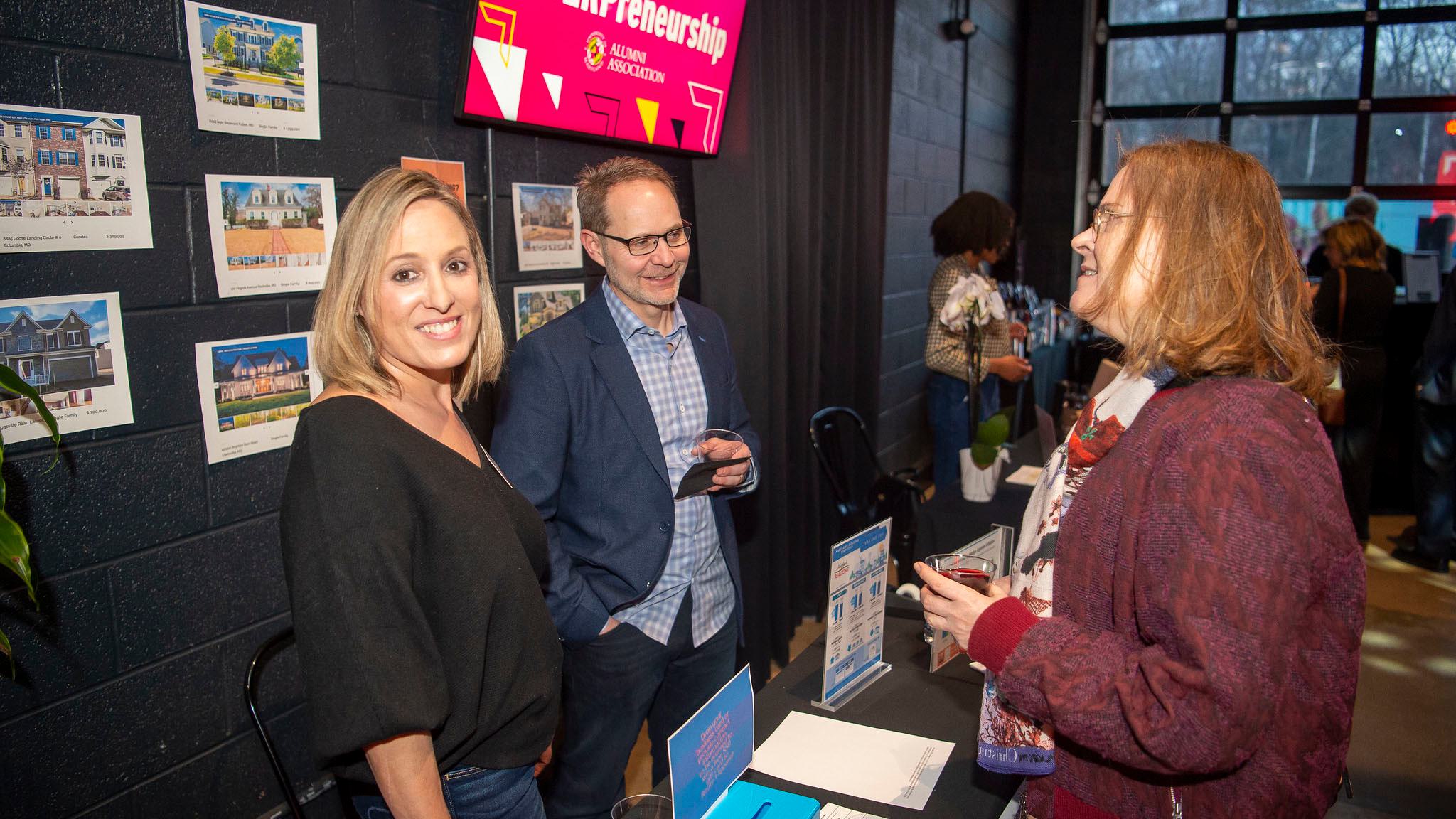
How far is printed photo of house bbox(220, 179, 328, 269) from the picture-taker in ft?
5.35

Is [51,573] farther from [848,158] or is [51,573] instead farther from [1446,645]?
[1446,645]

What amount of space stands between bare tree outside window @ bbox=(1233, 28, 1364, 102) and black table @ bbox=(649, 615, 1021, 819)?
264 inches

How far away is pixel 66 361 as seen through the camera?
4.66ft

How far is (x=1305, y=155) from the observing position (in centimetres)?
666

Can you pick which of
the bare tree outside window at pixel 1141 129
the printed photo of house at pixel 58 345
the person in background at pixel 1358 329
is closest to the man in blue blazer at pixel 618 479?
the printed photo of house at pixel 58 345

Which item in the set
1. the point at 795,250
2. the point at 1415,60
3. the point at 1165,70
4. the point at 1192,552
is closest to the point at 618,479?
the point at 1192,552

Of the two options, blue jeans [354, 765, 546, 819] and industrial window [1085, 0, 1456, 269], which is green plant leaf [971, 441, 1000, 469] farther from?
industrial window [1085, 0, 1456, 269]

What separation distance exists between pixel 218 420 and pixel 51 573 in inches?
13.9

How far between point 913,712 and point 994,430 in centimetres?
130

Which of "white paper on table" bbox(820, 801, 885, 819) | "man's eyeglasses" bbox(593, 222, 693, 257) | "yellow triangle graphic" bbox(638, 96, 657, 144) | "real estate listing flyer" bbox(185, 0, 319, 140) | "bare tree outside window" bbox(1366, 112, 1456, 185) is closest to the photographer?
"white paper on table" bbox(820, 801, 885, 819)

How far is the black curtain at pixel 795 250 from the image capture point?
300 cm

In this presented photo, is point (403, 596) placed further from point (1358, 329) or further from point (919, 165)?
point (1358, 329)

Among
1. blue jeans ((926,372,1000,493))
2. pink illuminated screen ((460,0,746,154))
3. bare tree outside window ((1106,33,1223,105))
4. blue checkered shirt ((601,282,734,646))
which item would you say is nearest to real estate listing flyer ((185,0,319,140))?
pink illuminated screen ((460,0,746,154))

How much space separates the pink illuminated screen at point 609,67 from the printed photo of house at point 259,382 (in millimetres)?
682
